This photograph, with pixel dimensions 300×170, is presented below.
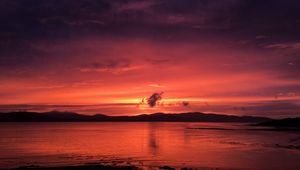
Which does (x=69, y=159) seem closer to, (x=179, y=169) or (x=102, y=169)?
(x=102, y=169)

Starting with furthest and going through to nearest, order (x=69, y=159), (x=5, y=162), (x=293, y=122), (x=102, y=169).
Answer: (x=293, y=122)
(x=69, y=159)
(x=5, y=162)
(x=102, y=169)

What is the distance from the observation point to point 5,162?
3409 centimetres

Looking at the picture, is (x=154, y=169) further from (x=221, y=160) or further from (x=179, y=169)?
(x=221, y=160)

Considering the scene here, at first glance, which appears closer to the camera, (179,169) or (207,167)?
(179,169)

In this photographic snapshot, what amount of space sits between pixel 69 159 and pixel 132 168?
10.6 m

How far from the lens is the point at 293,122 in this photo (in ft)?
575

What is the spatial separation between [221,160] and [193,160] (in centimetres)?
285

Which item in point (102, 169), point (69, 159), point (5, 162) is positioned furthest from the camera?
point (69, 159)

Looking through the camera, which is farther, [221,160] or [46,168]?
[221,160]

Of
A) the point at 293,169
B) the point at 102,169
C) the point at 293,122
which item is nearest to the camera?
the point at 102,169

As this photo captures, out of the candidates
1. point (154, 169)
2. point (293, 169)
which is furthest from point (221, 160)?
point (154, 169)

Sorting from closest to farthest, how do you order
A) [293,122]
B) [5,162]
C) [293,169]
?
[293,169]
[5,162]
[293,122]

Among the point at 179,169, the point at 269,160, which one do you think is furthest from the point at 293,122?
the point at 179,169

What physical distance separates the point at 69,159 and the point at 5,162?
6.08m
